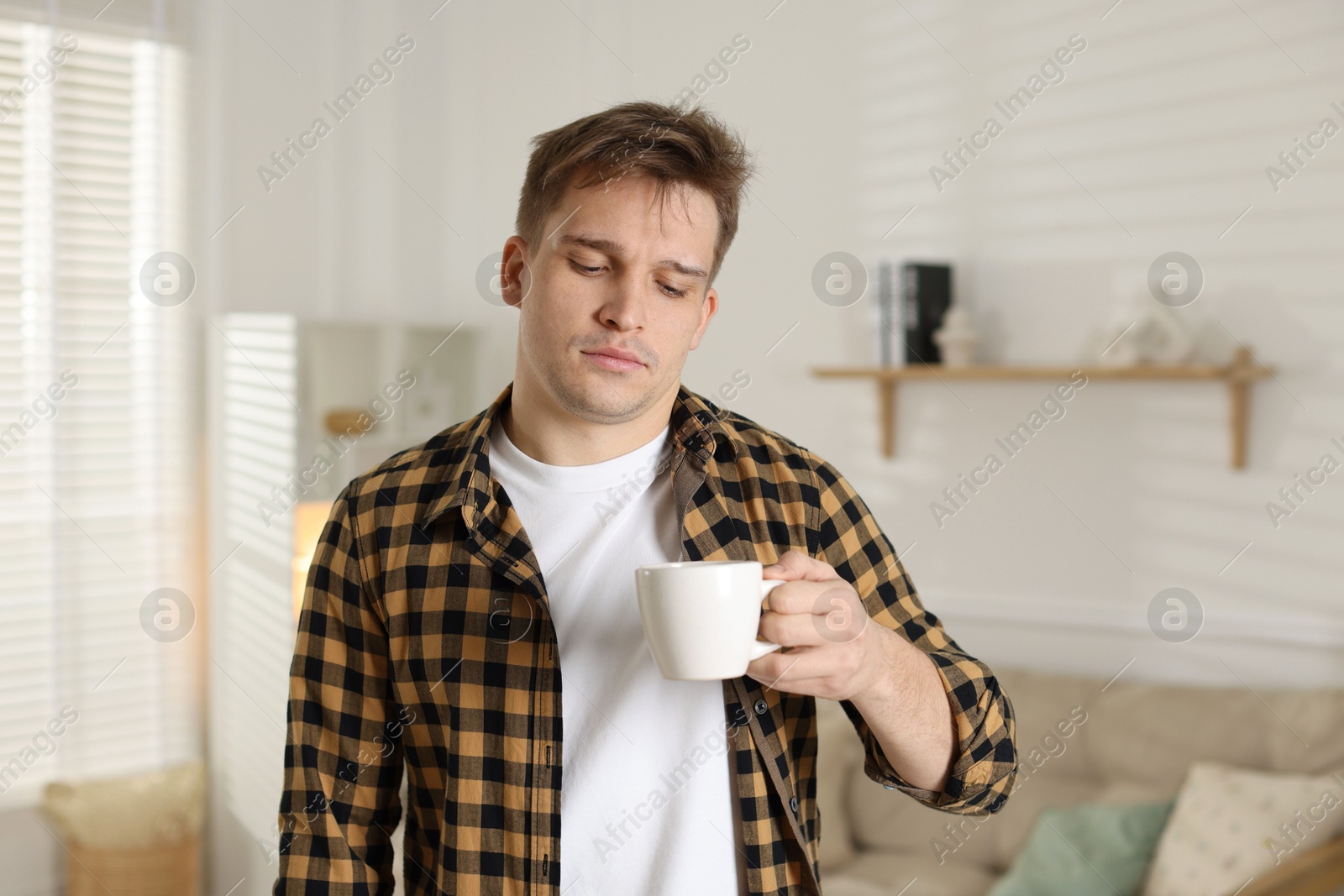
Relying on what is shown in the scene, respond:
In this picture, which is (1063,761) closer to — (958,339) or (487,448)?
(958,339)

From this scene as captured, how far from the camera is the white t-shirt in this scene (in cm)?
92

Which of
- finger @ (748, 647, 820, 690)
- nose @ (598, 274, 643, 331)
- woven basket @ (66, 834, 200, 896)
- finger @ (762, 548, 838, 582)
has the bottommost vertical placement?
woven basket @ (66, 834, 200, 896)

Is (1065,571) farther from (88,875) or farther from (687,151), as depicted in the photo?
(88,875)

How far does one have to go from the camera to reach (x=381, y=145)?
3600mm

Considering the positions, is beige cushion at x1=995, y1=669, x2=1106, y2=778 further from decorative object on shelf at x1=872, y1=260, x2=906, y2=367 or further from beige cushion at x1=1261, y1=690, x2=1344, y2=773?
decorative object on shelf at x1=872, y1=260, x2=906, y2=367

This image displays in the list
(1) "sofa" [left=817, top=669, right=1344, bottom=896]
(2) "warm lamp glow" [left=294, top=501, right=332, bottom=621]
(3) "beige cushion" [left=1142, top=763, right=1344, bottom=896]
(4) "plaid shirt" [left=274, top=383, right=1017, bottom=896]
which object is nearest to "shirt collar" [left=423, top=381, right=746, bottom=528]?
(4) "plaid shirt" [left=274, top=383, right=1017, bottom=896]

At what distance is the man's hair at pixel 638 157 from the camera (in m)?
1.00

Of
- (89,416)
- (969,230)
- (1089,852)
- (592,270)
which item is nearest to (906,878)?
(1089,852)

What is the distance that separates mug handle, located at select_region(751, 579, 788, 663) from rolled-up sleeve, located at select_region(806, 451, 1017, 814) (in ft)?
0.56

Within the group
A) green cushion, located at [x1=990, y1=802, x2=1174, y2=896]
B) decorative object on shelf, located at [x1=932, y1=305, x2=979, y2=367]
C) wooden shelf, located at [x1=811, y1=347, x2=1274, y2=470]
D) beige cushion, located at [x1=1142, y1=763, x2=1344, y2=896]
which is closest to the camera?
beige cushion, located at [x1=1142, y1=763, x2=1344, y2=896]

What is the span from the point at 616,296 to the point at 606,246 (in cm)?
5

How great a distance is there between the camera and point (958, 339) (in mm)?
2678

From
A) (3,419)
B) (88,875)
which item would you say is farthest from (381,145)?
(88,875)

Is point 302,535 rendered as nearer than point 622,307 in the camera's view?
No
